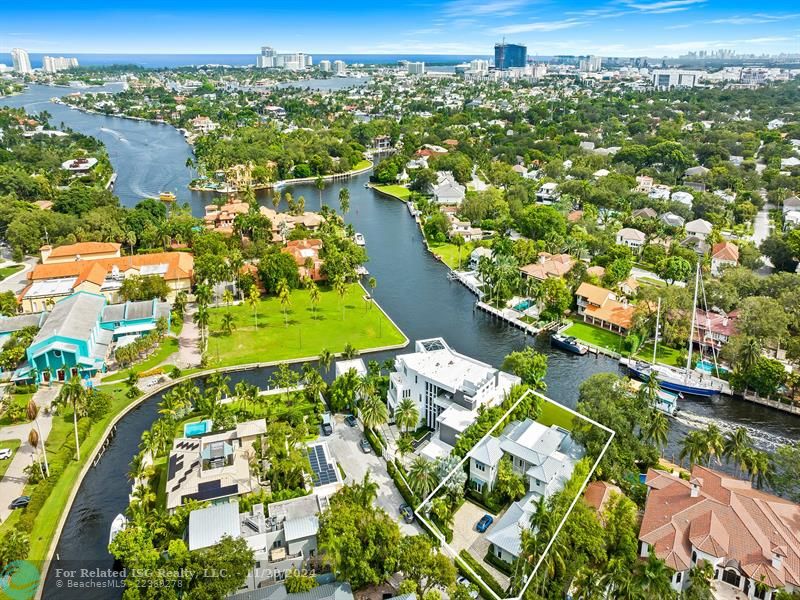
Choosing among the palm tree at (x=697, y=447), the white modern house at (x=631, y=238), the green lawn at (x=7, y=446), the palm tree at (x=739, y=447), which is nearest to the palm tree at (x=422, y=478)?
the palm tree at (x=697, y=447)

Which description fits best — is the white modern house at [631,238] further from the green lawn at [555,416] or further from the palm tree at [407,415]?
the palm tree at [407,415]

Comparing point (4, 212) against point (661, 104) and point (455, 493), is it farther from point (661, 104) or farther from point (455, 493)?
point (661, 104)

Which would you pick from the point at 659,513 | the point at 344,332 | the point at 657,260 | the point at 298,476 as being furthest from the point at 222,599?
the point at 657,260

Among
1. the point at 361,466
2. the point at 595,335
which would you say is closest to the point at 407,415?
the point at 361,466

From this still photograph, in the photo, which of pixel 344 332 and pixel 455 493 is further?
pixel 344 332

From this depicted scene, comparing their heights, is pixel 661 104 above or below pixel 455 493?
above

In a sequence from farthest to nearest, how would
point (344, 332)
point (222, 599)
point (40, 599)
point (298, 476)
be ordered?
1. point (344, 332)
2. point (298, 476)
3. point (40, 599)
4. point (222, 599)
